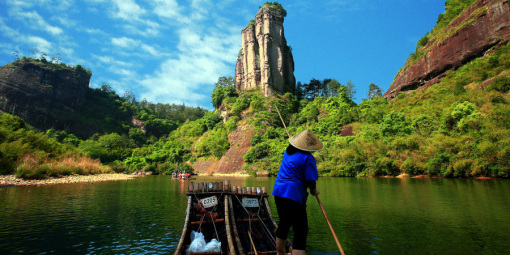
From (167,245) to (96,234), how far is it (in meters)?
2.66

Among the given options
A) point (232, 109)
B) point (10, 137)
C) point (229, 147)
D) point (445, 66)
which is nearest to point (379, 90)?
point (445, 66)

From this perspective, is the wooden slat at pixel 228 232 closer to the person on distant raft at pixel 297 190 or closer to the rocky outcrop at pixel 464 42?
the person on distant raft at pixel 297 190

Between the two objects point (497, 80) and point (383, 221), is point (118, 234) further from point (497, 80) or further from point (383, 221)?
point (497, 80)

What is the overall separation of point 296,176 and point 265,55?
65.8 metres

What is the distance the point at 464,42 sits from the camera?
44438 mm

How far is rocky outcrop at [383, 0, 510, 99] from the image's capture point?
4076cm

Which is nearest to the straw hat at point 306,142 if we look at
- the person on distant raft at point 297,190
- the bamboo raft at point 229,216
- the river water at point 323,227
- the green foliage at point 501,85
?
the person on distant raft at point 297,190

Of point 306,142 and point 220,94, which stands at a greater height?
point 220,94

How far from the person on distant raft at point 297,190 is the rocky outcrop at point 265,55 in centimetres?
6094

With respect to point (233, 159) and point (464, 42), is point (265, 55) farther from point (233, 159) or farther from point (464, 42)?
point (464, 42)

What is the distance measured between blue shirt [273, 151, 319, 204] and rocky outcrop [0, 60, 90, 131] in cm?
9211

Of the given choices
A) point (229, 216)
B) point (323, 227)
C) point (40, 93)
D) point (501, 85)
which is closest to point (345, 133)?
point (501, 85)

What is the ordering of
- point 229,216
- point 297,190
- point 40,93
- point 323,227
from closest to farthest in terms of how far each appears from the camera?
point 297,190 < point 229,216 < point 323,227 < point 40,93

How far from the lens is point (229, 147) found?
54.3m
